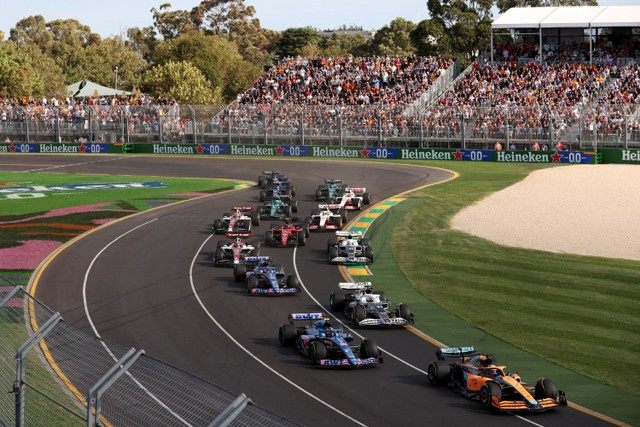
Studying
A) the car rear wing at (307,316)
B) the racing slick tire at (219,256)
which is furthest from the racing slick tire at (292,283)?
the car rear wing at (307,316)

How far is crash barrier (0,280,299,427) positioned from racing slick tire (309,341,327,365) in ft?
17.0

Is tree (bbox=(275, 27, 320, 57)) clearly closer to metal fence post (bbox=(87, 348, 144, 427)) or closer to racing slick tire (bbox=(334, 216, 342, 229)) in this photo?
racing slick tire (bbox=(334, 216, 342, 229))

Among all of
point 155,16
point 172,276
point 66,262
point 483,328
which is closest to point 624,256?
point 483,328

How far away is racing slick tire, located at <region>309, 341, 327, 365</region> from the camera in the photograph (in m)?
23.2

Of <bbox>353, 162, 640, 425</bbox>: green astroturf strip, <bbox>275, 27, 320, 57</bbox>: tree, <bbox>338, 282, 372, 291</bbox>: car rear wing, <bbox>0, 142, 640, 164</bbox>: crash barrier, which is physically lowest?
<bbox>353, 162, 640, 425</bbox>: green astroturf strip

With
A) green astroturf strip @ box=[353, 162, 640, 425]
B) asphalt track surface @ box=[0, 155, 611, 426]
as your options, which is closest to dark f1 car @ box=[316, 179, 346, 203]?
asphalt track surface @ box=[0, 155, 611, 426]

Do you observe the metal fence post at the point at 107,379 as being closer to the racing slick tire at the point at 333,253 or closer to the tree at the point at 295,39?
the racing slick tire at the point at 333,253

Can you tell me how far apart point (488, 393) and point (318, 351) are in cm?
470

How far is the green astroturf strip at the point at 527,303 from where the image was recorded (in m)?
23.0

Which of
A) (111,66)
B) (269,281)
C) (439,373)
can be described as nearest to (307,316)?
(439,373)

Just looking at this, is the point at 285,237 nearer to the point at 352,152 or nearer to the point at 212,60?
the point at 352,152

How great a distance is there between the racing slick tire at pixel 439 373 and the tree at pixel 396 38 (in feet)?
500

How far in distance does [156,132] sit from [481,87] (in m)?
26.1

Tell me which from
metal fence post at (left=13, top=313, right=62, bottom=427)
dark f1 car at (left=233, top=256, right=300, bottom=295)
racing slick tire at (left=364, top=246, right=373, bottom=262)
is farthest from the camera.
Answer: racing slick tire at (left=364, top=246, right=373, bottom=262)
